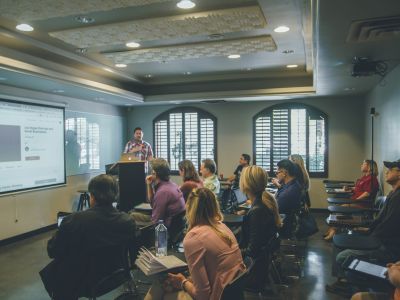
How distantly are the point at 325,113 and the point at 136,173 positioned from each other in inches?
184

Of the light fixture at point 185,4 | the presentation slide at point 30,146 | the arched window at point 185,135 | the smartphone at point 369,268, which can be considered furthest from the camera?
the arched window at point 185,135

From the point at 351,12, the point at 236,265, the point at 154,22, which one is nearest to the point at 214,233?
the point at 236,265

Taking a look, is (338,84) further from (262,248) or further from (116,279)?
(116,279)

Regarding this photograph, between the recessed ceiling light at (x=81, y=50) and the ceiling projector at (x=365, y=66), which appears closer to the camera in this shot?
the ceiling projector at (x=365, y=66)

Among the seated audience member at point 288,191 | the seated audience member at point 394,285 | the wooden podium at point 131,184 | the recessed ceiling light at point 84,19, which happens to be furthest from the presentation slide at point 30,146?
the seated audience member at point 394,285

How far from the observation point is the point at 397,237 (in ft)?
10.1

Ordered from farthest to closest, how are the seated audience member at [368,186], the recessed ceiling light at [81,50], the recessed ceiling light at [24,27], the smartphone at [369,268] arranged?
the seated audience member at [368,186] → the recessed ceiling light at [81,50] → the recessed ceiling light at [24,27] → the smartphone at [369,268]

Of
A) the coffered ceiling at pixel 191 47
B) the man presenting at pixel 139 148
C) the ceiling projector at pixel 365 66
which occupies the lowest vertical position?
the man presenting at pixel 139 148

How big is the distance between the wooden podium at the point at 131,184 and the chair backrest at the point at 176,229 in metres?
1.00

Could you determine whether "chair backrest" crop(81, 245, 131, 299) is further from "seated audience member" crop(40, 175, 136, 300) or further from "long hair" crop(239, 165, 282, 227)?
"long hair" crop(239, 165, 282, 227)

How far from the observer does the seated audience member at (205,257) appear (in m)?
1.88

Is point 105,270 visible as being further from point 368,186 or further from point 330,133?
point 330,133

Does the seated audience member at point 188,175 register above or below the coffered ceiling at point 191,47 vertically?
below

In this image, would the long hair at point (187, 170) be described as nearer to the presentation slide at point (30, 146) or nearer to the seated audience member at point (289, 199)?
the seated audience member at point (289, 199)
